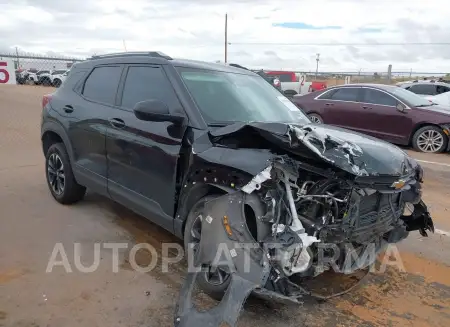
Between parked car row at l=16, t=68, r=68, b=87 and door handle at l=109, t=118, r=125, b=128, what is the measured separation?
89.6 feet

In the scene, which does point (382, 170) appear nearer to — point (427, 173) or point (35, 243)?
point (35, 243)

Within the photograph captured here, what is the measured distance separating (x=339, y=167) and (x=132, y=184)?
2.01 m

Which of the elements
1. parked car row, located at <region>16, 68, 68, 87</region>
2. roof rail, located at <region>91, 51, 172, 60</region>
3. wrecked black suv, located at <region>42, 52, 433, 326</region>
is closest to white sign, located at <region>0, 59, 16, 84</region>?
roof rail, located at <region>91, 51, 172, 60</region>

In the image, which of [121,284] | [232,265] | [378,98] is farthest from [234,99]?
[378,98]

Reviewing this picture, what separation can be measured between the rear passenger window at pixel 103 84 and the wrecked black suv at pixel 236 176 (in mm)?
17

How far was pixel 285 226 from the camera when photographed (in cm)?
271

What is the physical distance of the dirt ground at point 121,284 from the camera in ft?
10.2

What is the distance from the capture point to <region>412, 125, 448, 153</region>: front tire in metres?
9.78

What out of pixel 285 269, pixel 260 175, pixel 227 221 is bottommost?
pixel 285 269

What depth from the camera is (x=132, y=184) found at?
13.1 feet

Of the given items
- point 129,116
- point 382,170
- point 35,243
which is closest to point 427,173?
point 382,170

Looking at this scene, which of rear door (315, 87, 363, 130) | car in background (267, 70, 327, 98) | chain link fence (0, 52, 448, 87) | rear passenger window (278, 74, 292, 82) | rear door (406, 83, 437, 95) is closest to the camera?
rear door (315, 87, 363, 130)

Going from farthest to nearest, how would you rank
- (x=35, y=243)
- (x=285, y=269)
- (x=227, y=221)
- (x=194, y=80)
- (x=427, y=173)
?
(x=427, y=173) < (x=35, y=243) < (x=194, y=80) < (x=227, y=221) < (x=285, y=269)

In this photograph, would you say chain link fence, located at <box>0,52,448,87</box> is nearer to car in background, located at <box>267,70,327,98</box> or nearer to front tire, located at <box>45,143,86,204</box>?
car in background, located at <box>267,70,327,98</box>
